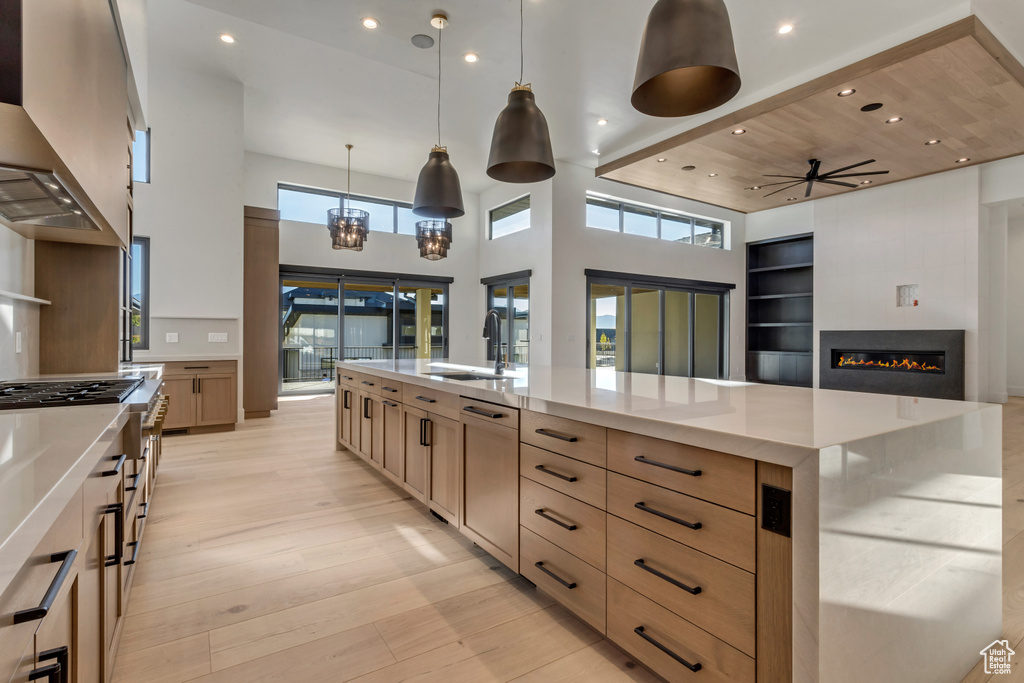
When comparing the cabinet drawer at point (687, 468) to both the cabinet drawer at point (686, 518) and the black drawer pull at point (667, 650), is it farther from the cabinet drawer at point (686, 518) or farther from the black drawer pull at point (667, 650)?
the black drawer pull at point (667, 650)

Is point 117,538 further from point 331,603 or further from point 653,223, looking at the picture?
point 653,223

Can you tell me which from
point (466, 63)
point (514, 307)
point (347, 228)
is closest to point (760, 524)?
point (466, 63)

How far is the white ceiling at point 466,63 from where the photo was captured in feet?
12.9

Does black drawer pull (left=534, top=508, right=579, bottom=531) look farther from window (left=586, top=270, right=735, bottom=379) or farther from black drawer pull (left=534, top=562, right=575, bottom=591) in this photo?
window (left=586, top=270, right=735, bottom=379)

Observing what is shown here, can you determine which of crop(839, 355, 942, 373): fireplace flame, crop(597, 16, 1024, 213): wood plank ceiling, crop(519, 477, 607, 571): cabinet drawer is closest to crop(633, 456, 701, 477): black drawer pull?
crop(519, 477, 607, 571): cabinet drawer

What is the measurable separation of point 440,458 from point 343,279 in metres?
6.69

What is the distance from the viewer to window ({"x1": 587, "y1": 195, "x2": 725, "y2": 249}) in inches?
327

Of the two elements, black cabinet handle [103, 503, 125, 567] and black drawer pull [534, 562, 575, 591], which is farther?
black drawer pull [534, 562, 575, 591]

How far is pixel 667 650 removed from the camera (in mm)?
1376

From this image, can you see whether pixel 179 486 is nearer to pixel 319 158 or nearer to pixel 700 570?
pixel 700 570

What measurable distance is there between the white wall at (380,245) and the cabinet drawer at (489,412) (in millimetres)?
5861

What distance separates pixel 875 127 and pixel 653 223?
4.03 m

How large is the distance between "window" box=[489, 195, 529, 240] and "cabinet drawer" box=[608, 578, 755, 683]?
7.39 m

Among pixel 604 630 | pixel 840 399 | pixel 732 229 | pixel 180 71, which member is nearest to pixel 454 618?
pixel 604 630
